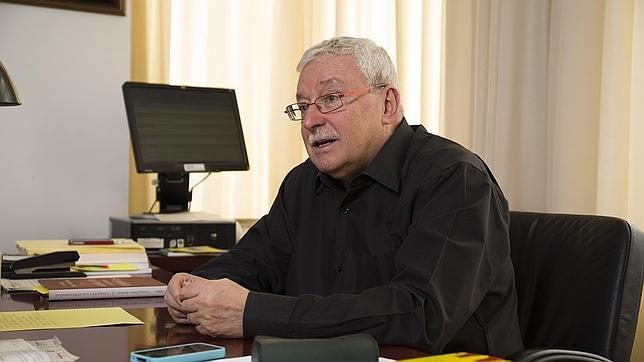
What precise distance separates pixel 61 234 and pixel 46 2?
917 mm

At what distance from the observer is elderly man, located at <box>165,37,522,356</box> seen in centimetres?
150

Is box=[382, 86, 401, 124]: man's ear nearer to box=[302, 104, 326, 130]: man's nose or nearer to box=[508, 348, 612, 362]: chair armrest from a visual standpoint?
box=[302, 104, 326, 130]: man's nose

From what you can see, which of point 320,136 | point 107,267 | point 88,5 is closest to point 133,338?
point 320,136

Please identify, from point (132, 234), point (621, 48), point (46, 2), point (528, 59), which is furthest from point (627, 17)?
point (46, 2)

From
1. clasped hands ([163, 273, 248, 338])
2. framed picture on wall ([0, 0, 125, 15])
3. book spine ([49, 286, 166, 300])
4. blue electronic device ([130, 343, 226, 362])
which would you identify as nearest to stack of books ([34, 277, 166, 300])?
book spine ([49, 286, 166, 300])

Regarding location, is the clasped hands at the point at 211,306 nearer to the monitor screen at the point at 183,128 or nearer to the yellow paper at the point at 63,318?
the yellow paper at the point at 63,318

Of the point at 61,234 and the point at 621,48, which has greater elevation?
the point at 621,48

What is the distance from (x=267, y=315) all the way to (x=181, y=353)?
0.88ft

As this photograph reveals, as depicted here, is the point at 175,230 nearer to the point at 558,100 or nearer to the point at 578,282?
the point at 558,100

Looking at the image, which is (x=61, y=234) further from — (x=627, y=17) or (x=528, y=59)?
(x=627, y=17)

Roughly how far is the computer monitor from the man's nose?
146 centimetres

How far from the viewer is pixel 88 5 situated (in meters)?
3.46

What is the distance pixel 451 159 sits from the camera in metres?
1.70

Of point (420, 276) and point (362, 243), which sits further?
point (362, 243)
